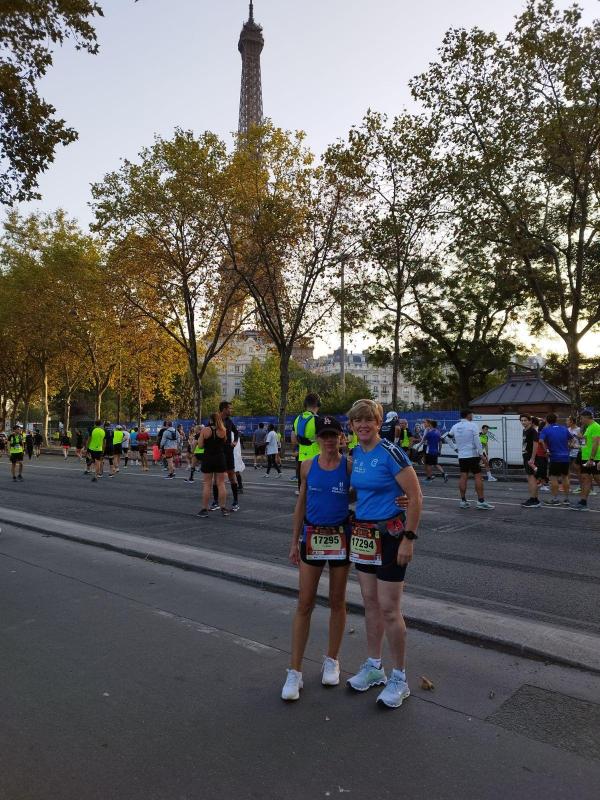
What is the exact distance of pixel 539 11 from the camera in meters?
17.4

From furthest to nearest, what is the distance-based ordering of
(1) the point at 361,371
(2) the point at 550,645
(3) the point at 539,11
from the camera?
(1) the point at 361,371
(3) the point at 539,11
(2) the point at 550,645

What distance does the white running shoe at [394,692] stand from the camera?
3.57 metres

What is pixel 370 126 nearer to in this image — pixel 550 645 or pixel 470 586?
pixel 470 586

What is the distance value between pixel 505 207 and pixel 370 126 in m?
7.48

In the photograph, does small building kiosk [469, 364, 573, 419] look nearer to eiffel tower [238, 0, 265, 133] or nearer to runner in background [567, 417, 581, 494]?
runner in background [567, 417, 581, 494]

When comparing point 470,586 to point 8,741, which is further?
point 470,586

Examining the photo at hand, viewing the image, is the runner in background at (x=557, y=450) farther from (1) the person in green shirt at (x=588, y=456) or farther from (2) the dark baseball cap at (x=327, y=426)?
(2) the dark baseball cap at (x=327, y=426)

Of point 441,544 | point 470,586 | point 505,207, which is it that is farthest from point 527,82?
point 470,586

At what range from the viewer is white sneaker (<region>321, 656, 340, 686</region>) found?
386cm

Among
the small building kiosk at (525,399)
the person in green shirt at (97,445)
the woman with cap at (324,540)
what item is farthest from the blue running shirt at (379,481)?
the small building kiosk at (525,399)

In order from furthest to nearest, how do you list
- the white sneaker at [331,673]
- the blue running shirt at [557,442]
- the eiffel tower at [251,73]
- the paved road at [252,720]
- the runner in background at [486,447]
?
the eiffel tower at [251,73] → the runner in background at [486,447] → the blue running shirt at [557,442] → the white sneaker at [331,673] → the paved road at [252,720]

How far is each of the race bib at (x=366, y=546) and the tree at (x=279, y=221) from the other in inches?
956

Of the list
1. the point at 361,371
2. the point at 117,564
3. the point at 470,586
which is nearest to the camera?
the point at 470,586

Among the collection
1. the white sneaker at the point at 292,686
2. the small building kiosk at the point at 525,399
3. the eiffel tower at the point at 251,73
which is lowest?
the white sneaker at the point at 292,686
